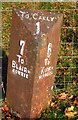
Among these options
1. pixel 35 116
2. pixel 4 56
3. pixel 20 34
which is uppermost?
pixel 20 34

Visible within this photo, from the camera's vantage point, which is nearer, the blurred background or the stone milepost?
the stone milepost

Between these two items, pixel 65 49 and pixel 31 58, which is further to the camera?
pixel 65 49

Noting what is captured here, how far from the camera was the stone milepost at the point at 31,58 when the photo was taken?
13.1 feet

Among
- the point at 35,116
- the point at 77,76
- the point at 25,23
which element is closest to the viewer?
the point at 25,23

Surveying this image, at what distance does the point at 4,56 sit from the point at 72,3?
2246 mm

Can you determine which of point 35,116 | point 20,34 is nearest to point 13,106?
point 35,116

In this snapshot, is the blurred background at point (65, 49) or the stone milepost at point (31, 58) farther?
the blurred background at point (65, 49)

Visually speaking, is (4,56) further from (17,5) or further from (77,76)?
(17,5)

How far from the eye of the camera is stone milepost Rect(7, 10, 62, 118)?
3992 millimetres

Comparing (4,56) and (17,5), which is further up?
(17,5)

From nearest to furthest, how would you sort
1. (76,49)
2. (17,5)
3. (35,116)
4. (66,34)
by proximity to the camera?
(35,116) < (76,49) < (66,34) < (17,5)

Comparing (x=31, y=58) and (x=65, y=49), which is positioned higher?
(x=31, y=58)

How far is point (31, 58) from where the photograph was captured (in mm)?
4020

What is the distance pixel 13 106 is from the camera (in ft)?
14.6
